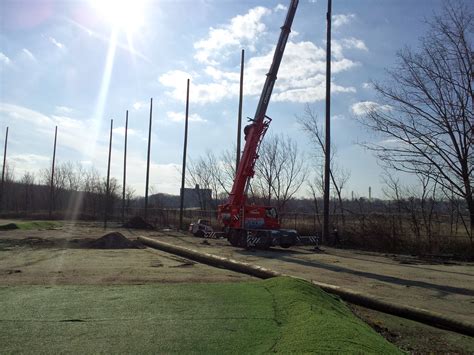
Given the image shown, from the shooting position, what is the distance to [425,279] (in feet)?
42.2

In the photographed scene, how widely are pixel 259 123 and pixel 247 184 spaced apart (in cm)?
325

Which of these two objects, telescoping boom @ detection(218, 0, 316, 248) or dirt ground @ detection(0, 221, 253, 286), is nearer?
dirt ground @ detection(0, 221, 253, 286)

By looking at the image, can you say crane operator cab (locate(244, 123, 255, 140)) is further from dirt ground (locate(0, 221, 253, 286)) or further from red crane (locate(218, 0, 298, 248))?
dirt ground (locate(0, 221, 253, 286))

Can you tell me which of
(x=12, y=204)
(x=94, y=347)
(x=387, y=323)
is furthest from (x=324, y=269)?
(x=12, y=204)

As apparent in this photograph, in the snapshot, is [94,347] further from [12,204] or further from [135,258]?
[12,204]

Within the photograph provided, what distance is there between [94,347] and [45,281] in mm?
6384

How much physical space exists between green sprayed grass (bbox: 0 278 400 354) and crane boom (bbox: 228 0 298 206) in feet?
48.0

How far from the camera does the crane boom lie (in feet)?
75.4

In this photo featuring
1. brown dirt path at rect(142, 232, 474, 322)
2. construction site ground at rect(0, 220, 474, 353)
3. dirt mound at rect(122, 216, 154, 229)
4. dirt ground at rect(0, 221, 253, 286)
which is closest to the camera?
construction site ground at rect(0, 220, 474, 353)

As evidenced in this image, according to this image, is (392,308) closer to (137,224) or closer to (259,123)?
(259,123)

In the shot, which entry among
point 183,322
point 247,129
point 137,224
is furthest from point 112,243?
point 137,224

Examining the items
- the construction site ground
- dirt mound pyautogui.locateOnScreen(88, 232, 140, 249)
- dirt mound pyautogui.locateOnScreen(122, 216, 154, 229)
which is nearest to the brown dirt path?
the construction site ground

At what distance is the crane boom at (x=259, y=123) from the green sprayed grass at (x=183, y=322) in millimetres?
14643

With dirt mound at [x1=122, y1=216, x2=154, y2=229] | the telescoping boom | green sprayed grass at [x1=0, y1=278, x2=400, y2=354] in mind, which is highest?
the telescoping boom
